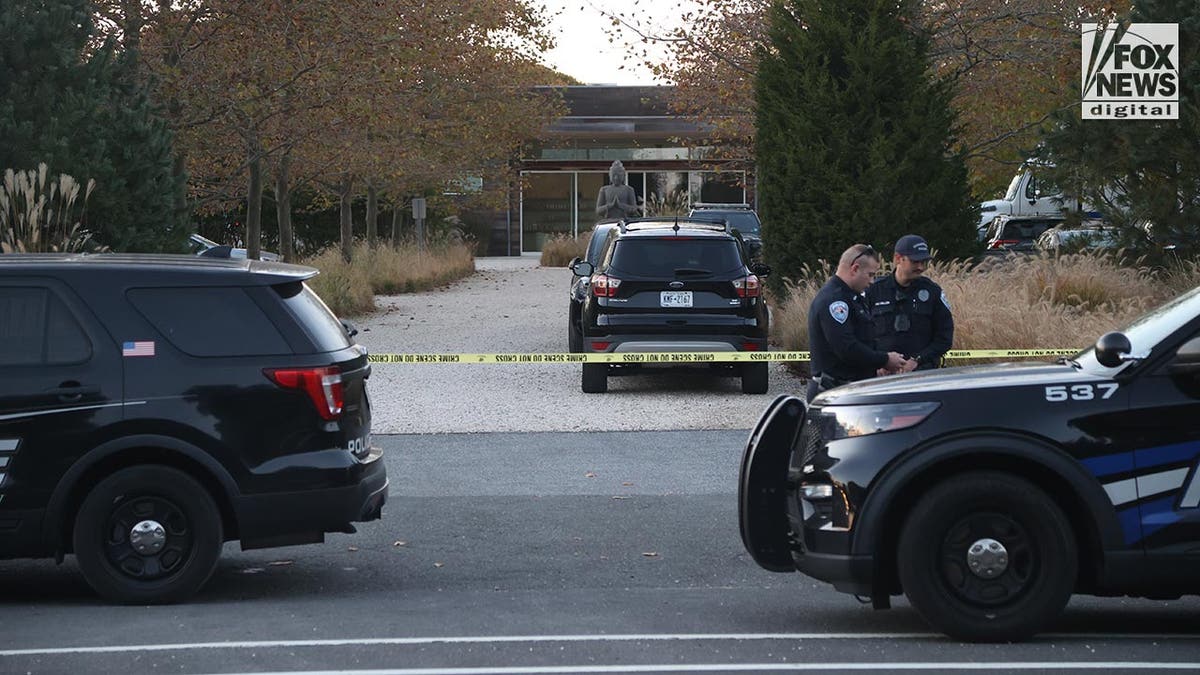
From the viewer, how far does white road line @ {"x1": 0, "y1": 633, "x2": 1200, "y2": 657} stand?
262 inches

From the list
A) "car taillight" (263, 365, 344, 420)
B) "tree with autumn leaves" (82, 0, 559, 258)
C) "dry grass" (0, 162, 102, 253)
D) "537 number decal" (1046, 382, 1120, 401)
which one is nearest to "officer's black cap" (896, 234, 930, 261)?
"537 number decal" (1046, 382, 1120, 401)

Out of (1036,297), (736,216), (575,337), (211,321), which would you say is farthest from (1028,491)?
(736,216)

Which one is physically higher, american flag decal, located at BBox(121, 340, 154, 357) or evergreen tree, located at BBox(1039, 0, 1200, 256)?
evergreen tree, located at BBox(1039, 0, 1200, 256)

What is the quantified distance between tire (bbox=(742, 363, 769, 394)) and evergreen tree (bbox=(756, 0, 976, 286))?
12.0ft

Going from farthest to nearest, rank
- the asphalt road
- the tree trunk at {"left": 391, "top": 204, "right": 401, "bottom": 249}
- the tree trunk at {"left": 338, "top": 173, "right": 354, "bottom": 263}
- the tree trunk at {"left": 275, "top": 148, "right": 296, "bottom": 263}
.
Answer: the tree trunk at {"left": 391, "top": 204, "right": 401, "bottom": 249}
the tree trunk at {"left": 338, "top": 173, "right": 354, "bottom": 263}
the tree trunk at {"left": 275, "top": 148, "right": 296, "bottom": 263}
the asphalt road

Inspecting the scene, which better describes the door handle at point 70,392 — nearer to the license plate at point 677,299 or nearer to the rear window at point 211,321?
the rear window at point 211,321

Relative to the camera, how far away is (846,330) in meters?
9.03

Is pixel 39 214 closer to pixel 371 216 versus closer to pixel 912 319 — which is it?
pixel 912 319

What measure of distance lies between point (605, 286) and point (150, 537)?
8.20 m

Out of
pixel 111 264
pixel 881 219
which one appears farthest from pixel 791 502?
pixel 881 219

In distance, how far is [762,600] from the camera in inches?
311

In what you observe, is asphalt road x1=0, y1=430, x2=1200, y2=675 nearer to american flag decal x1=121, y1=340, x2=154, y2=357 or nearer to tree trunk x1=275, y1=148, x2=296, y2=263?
american flag decal x1=121, y1=340, x2=154, y2=357

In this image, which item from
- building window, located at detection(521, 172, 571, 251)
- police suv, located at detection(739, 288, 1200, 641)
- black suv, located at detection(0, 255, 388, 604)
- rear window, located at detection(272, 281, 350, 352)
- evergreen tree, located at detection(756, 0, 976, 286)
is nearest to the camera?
police suv, located at detection(739, 288, 1200, 641)

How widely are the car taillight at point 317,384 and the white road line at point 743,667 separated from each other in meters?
1.87
